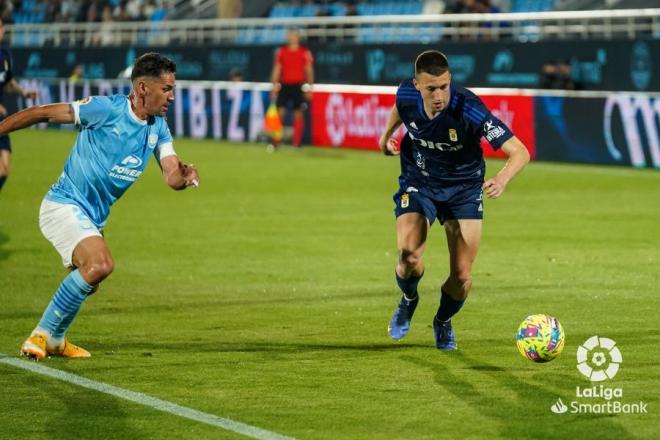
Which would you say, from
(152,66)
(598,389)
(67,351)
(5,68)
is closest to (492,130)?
(598,389)

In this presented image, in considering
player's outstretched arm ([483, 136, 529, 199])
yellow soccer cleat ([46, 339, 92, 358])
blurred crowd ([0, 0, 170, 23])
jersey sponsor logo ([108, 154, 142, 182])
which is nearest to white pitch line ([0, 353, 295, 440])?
yellow soccer cleat ([46, 339, 92, 358])

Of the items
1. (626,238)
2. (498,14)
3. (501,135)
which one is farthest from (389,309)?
(498,14)

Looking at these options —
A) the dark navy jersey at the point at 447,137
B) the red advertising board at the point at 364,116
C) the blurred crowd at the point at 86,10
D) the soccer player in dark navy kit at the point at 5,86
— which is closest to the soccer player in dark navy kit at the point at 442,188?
the dark navy jersey at the point at 447,137

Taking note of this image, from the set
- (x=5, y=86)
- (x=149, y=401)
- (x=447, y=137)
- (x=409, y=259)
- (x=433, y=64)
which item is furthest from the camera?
(x=5, y=86)

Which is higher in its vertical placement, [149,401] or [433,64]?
[433,64]

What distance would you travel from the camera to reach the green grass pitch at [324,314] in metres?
7.02

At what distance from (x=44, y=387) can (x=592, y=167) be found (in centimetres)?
1629

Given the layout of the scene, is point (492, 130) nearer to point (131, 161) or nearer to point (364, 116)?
point (131, 161)

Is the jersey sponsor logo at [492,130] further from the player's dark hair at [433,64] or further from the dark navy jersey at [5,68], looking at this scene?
the dark navy jersey at [5,68]

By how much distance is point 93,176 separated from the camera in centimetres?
866

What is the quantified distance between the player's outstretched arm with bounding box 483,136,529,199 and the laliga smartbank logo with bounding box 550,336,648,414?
1138 mm

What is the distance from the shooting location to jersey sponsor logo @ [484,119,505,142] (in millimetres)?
8570

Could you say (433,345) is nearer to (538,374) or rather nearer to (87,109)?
(538,374)

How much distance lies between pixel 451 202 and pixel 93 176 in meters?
2.27
